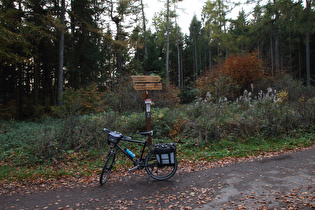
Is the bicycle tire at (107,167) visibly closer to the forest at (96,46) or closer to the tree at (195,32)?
the forest at (96,46)

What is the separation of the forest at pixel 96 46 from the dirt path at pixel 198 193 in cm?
880

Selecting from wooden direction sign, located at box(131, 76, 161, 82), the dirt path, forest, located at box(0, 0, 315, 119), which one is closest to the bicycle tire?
the dirt path

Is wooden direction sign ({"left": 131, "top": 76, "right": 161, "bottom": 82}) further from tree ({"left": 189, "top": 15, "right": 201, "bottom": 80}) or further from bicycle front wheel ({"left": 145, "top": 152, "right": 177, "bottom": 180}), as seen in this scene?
tree ({"left": 189, "top": 15, "right": 201, "bottom": 80})

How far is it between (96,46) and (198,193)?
21645 millimetres

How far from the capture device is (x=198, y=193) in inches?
160

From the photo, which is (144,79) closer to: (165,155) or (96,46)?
(165,155)

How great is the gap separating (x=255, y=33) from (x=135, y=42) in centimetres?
1212

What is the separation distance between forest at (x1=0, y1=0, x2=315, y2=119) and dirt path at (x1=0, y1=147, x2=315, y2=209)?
28.9 feet

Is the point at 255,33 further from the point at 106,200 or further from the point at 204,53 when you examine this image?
the point at 204,53

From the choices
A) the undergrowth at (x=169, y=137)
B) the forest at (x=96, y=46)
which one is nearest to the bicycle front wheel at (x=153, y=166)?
the undergrowth at (x=169, y=137)

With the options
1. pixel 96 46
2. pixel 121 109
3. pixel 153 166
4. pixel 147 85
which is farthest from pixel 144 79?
pixel 96 46

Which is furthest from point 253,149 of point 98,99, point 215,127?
point 98,99

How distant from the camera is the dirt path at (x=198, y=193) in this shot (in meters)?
3.59

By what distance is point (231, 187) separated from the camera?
424 cm
